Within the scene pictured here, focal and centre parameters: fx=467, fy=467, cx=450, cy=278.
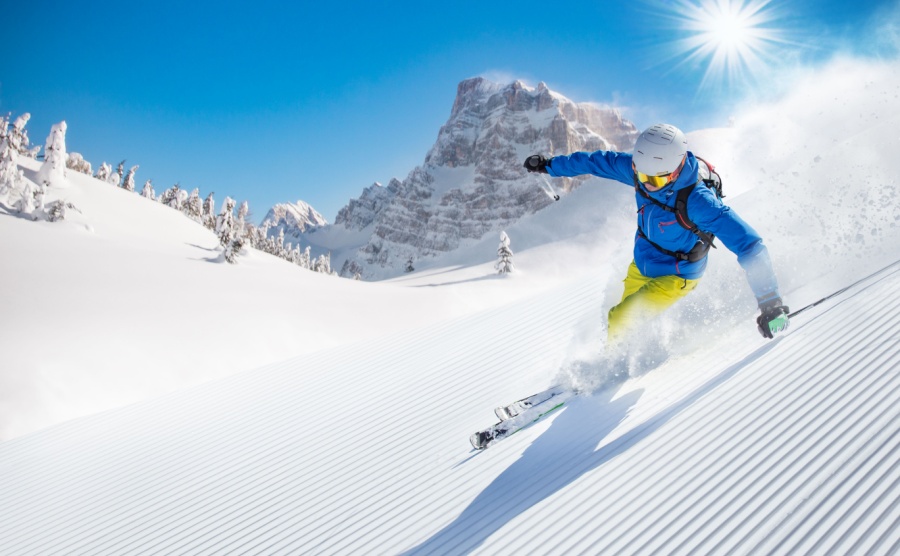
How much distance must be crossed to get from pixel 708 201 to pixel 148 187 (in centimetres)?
7862

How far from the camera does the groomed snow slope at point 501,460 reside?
10.1ft

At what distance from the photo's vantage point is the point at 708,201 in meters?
4.52

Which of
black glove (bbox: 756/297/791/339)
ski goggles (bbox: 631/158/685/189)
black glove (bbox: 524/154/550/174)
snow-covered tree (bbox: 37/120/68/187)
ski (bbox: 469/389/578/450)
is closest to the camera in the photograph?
black glove (bbox: 756/297/791/339)

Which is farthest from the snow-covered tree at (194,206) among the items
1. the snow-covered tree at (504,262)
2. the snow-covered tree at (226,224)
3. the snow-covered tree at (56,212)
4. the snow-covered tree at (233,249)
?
the snow-covered tree at (504,262)

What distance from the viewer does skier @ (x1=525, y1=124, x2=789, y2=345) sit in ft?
14.2

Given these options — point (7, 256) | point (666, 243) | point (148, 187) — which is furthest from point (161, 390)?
point (148, 187)

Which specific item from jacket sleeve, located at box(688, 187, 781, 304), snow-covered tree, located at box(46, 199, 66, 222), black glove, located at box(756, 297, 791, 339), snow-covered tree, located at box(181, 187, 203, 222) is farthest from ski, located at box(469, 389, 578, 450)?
snow-covered tree, located at box(181, 187, 203, 222)

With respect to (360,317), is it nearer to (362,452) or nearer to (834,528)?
(362,452)

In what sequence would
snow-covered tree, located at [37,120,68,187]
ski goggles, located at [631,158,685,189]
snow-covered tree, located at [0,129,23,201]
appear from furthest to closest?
1. snow-covered tree, located at [37,120,68,187]
2. snow-covered tree, located at [0,129,23,201]
3. ski goggles, located at [631,158,685,189]

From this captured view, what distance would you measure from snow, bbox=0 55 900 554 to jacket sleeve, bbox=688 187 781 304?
2.67 ft

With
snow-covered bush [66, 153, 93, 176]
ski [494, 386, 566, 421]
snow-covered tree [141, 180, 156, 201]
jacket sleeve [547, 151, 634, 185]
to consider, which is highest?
snow-covered bush [66, 153, 93, 176]

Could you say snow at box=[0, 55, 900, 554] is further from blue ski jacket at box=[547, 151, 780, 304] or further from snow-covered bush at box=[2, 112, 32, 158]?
snow-covered bush at box=[2, 112, 32, 158]

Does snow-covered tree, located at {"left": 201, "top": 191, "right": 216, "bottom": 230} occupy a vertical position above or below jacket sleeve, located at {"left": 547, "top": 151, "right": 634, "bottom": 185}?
above

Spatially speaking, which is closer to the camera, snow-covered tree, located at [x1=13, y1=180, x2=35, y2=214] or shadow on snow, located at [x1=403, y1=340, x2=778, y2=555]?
shadow on snow, located at [x1=403, y1=340, x2=778, y2=555]
